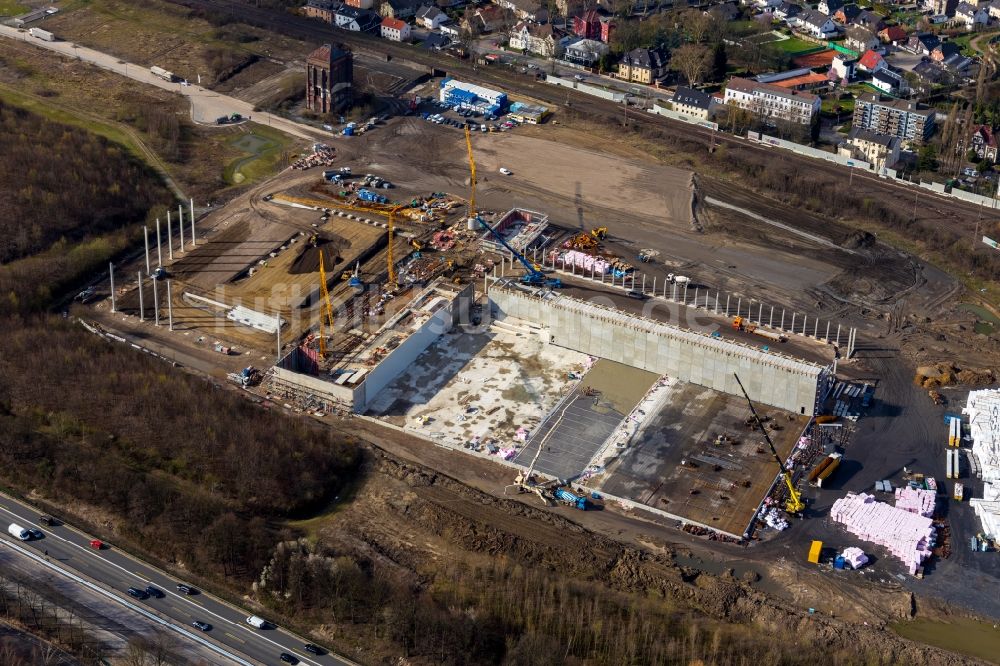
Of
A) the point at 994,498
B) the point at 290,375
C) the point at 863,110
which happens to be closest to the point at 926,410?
the point at 994,498

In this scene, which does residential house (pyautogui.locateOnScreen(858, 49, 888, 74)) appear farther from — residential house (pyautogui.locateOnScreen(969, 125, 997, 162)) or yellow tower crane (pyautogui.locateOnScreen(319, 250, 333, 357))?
yellow tower crane (pyautogui.locateOnScreen(319, 250, 333, 357))

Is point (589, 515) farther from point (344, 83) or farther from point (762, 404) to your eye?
point (344, 83)

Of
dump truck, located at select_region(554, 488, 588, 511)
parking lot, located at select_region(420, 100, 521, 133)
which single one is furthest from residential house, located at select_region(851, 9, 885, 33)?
dump truck, located at select_region(554, 488, 588, 511)

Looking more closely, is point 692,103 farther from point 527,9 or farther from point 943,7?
point 943,7

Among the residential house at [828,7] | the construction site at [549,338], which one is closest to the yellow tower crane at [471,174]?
the construction site at [549,338]

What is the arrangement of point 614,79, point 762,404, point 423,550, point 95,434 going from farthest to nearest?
1. point 614,79
2. point 762,404
3. point 95,434
4. point 423,550

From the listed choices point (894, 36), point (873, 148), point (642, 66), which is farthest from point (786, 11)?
point (873, 148)
